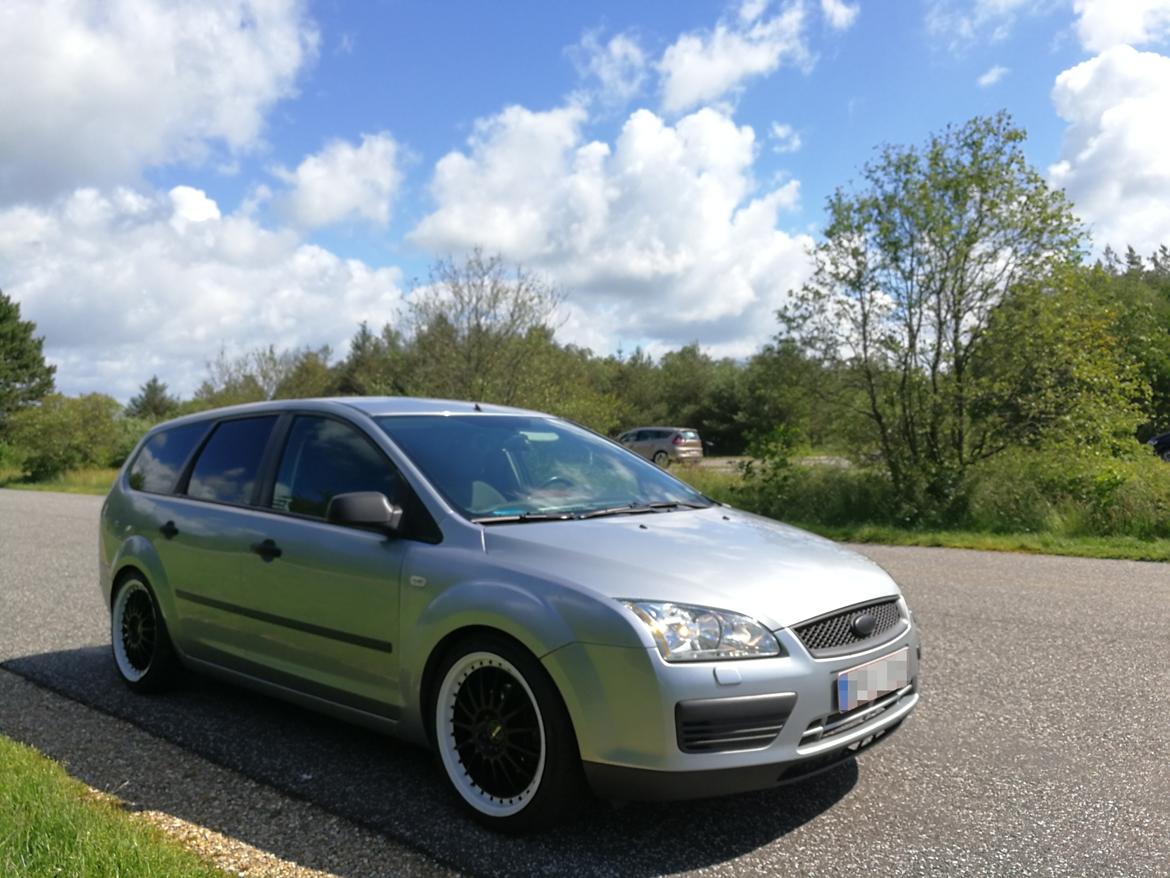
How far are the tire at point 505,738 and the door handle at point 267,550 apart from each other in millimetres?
1235

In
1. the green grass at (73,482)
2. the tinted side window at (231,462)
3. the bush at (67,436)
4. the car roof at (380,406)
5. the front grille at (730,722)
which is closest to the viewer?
the front grille at (730,722)

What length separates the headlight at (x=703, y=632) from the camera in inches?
127

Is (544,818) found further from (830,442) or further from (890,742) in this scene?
(830,442)

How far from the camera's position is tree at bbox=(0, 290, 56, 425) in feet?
231

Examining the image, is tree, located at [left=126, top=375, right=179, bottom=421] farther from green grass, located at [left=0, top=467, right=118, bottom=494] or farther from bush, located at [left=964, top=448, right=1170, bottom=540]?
bush, located at [left=964, top=448, right=1170, bottom=540]

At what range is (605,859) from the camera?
3314mm

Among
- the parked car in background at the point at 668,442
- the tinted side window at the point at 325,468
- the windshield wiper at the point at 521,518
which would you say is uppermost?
the parked car in background at the point at 668,442

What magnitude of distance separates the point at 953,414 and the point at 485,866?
1379 centimetres

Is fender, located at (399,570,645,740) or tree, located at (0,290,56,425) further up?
tree, located at (0,290,56,425)

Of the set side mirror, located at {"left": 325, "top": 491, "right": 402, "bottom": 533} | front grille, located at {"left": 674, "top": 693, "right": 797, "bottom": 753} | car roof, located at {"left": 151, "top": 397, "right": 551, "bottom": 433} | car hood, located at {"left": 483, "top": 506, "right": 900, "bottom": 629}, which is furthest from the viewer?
car roof, located at {"left": 151, "top": 397, "right": 551, "bottom": 433}

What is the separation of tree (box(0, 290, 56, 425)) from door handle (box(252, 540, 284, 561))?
246 feet

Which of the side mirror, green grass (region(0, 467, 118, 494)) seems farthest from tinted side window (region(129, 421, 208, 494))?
green grass (region(0, 467, 118, 494))

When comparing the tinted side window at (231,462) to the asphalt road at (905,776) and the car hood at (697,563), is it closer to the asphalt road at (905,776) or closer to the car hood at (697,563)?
the asphalt road at (905,776)

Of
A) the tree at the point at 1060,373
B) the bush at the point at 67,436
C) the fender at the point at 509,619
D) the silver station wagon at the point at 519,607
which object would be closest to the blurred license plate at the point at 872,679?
the silver station wagon at the point at 519,607
